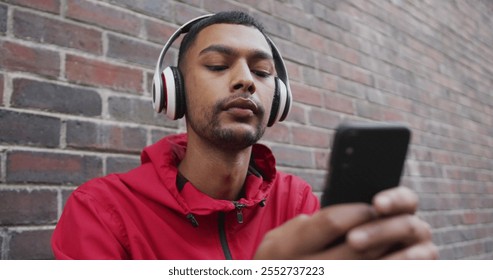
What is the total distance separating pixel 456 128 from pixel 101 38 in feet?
7.56

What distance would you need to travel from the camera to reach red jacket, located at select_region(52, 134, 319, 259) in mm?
854

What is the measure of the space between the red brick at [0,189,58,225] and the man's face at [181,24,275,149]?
43 centimetres

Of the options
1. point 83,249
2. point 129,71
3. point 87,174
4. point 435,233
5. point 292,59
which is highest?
point 292,59

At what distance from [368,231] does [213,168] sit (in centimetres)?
72

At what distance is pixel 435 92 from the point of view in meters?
2.48

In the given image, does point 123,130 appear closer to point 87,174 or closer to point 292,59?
point 87,174

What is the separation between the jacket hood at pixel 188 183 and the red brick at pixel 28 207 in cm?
27

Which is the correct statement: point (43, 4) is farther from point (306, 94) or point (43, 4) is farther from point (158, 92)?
point (306, 94)

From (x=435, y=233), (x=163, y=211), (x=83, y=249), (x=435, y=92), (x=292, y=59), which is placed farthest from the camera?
(x=435, y=92)

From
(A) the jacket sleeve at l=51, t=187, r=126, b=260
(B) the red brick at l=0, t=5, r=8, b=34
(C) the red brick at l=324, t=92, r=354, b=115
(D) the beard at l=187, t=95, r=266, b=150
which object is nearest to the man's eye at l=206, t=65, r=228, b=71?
(D) the beard at l=187, t=95, r=266, b=150

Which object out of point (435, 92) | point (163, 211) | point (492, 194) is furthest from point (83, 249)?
point (492, 194)

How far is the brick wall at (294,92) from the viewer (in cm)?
105

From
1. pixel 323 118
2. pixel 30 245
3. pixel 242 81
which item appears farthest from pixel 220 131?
pixel 323 118

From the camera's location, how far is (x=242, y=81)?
1.03 meters
